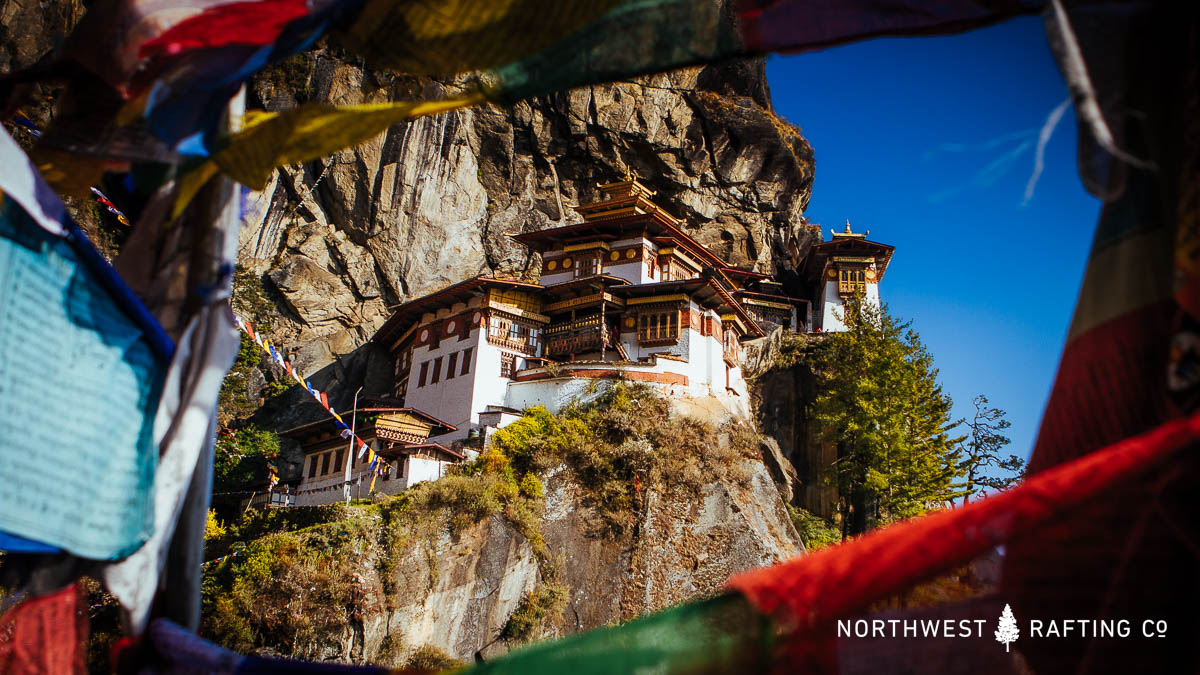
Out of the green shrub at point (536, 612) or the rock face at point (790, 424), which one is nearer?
the green shrub at point (536, 612)

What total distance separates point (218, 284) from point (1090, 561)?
3388 millimetres

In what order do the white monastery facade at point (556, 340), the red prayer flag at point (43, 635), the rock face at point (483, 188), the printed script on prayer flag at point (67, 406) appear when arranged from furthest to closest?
the rock face at point (483, 188)
the white monastery facade at point (556, 340)
the red prayer flag at point (43, 635)
the printed script on prayer flag at point (67, 406)

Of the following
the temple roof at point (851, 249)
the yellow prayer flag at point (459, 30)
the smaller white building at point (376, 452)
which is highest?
the temple roof at point (851, 249)

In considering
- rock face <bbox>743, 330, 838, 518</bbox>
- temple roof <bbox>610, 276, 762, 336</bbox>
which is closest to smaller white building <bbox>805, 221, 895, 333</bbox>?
rock face <bbox>743, 330, 838, 518</bbox>

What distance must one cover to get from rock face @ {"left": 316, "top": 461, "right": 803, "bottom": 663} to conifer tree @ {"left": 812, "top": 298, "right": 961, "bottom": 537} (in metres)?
5.33

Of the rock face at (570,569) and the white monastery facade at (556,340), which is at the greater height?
the white monastery facade at (556,340)

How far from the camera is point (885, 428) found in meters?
32.1

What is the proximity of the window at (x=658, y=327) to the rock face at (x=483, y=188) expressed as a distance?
13.1 metres

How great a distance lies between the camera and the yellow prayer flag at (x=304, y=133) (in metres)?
→ 3.28

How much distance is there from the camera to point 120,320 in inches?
127

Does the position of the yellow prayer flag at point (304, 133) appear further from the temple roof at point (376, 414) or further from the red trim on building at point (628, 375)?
the red trim on building at point (628, 375)

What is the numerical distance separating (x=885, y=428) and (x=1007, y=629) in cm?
3207

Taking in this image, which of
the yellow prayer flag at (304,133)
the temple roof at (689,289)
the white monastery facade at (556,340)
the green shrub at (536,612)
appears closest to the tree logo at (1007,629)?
the yellow prayer flag at (304,133)

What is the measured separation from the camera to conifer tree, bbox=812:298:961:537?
30.5 meters
